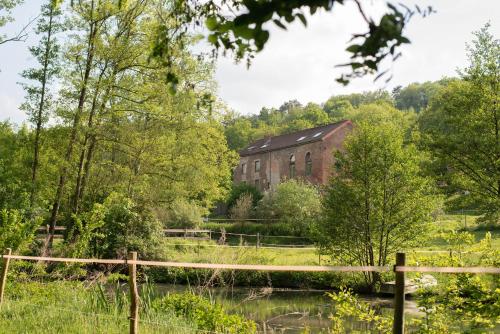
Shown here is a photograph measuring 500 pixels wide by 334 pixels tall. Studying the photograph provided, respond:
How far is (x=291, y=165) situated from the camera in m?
47.4

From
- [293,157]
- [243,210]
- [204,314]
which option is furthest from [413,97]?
[204,314]

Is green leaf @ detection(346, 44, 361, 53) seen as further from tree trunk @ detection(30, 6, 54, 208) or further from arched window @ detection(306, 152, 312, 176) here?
arched window @ detection(306, 152, 312, 176)

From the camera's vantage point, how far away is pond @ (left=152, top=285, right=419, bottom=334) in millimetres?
12516

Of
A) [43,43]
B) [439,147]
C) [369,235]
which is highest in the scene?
[43,43]

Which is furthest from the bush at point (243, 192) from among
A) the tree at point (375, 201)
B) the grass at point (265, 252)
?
the tree at point (375, 201)

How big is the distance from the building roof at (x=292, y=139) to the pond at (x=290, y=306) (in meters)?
26.2

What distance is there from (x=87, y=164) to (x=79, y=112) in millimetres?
2525

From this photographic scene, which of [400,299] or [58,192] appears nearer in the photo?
[400,299]

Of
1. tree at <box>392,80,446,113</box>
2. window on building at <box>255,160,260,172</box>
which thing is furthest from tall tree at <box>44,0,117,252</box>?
tree at <box>392,80,446,113</box>

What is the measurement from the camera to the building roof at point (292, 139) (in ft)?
146

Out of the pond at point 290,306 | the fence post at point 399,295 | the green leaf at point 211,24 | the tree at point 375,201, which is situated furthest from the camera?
the tree at point 375,201

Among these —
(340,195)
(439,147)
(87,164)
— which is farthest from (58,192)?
(439,147)

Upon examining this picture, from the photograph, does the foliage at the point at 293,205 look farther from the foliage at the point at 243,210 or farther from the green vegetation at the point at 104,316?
the green vegetation at the point at 104,316

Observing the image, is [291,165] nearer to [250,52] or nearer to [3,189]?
[3,189]
